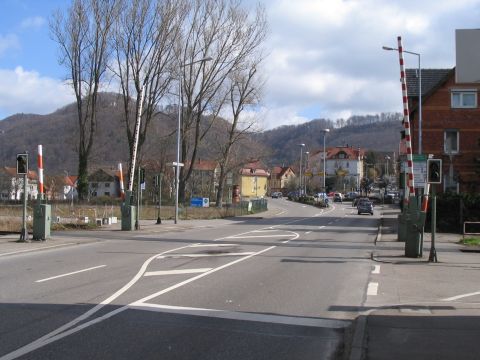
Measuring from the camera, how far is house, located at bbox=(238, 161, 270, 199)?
6973 inches

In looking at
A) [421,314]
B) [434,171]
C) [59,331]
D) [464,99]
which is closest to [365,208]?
[464,99]

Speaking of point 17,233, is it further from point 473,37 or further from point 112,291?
point 473,37

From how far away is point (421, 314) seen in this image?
8.83 meters

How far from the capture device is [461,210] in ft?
113

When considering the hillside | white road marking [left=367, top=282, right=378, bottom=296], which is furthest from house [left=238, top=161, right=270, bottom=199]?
white road marking [left=367, top=282, right=378, bottom=296]

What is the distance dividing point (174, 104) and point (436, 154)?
2880 cm

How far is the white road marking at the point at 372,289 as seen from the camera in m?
11.1

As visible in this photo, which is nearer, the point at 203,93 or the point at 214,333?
the point at 214,333

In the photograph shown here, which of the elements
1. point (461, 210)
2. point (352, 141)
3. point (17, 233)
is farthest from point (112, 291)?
point (352, 141)

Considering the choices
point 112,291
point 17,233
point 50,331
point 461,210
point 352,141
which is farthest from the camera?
point 352,141

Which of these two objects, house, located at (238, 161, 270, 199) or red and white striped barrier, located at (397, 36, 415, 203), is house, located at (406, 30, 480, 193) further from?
house, located at (238, 161, 270, 199)

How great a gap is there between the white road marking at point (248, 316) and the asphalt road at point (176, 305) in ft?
0.05

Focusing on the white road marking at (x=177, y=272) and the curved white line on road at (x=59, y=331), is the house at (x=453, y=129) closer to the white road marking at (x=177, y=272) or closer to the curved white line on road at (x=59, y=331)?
the white road marking at (x=177, y=272)

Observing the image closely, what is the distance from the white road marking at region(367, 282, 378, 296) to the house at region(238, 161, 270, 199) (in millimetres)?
159655
